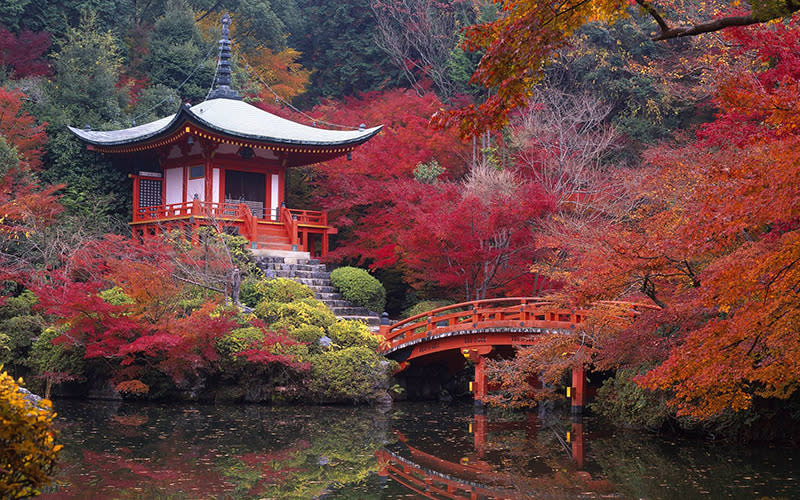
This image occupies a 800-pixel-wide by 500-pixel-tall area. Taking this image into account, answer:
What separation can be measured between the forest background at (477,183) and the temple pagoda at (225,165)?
2.39 ft

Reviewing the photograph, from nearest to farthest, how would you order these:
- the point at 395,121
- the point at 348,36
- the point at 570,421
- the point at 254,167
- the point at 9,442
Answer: the point at 9,442, the point at 570,421, the point at 254,167, the point at 395,121, the point at 348,36

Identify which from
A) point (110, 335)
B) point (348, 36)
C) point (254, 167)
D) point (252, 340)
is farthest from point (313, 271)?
point (348, 36)

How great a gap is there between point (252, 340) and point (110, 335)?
2446 mm

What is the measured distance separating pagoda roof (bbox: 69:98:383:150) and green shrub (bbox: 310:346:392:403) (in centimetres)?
735

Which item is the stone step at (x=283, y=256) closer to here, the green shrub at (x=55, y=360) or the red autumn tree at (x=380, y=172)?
the red autumn tree at (x=380, y=172)

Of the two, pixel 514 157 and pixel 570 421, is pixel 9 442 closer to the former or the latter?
pixel 570 421

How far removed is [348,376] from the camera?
16328 millimetres

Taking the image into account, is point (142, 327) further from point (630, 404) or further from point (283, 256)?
point (630, 404)

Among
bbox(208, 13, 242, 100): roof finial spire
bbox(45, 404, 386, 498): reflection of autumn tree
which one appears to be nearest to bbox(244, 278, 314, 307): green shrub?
bbox(45, 404, 386, 498): reflection of autumn tree

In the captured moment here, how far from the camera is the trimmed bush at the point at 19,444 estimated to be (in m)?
4.99

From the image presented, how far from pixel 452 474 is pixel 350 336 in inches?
285

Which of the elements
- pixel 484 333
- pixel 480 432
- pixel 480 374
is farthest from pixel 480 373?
pixel 480 432

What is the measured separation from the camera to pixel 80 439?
1157 cm

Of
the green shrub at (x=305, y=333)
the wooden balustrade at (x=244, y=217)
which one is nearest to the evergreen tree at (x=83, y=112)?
the wooden balustrade at (x=244, y=217)
